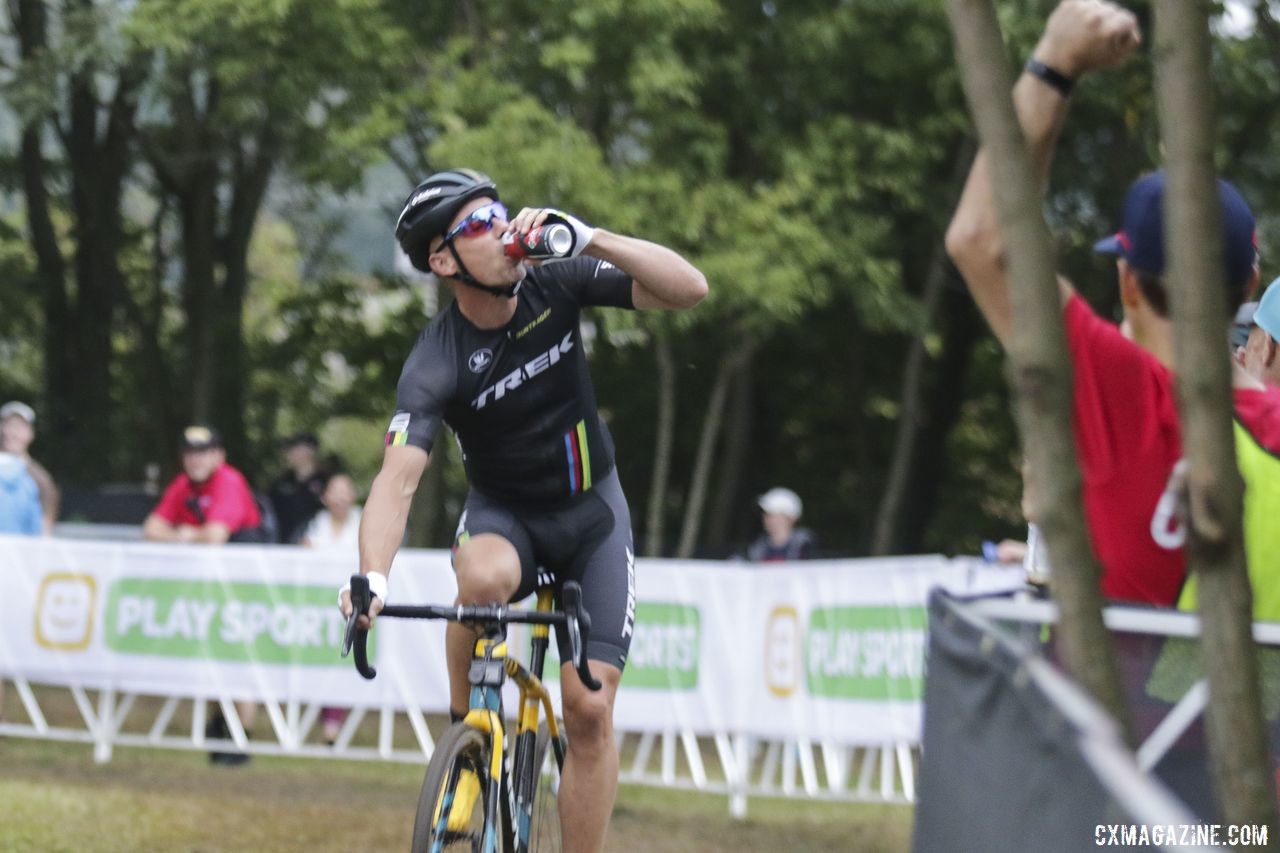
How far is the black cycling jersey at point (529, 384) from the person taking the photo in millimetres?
5699

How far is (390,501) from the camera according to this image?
17.3 ft

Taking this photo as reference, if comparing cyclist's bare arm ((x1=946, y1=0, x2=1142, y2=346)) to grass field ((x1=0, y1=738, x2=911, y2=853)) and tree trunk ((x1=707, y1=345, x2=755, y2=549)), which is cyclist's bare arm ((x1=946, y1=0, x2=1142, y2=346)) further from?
tree trunk ((x1=707, y1=345, x2=755, y2=549))

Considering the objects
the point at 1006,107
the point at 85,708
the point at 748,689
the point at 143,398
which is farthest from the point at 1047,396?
the point at 143,398

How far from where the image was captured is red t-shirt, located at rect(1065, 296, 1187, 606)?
312 centimetres

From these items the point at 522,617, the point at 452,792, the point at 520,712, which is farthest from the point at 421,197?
the point at 452,792

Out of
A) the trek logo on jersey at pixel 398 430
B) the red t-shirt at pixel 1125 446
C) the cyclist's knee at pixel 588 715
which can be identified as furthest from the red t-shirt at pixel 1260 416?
the cyclist's knee at pixel 588 715

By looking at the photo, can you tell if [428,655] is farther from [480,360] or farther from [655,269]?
[655,269]

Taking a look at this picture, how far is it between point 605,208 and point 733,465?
283 inches

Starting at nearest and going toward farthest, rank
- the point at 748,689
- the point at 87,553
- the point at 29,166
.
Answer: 1. the point at 748,689
2. the point at 87,553
3. the point at 29,166

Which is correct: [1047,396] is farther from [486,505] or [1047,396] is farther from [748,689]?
[748,689]

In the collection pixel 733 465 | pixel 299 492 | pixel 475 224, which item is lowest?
pixel 475 224

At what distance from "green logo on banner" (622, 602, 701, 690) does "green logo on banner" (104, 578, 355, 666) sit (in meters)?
1.78

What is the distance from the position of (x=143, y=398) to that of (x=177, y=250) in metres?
2.20

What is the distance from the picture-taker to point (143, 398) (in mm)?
28297
